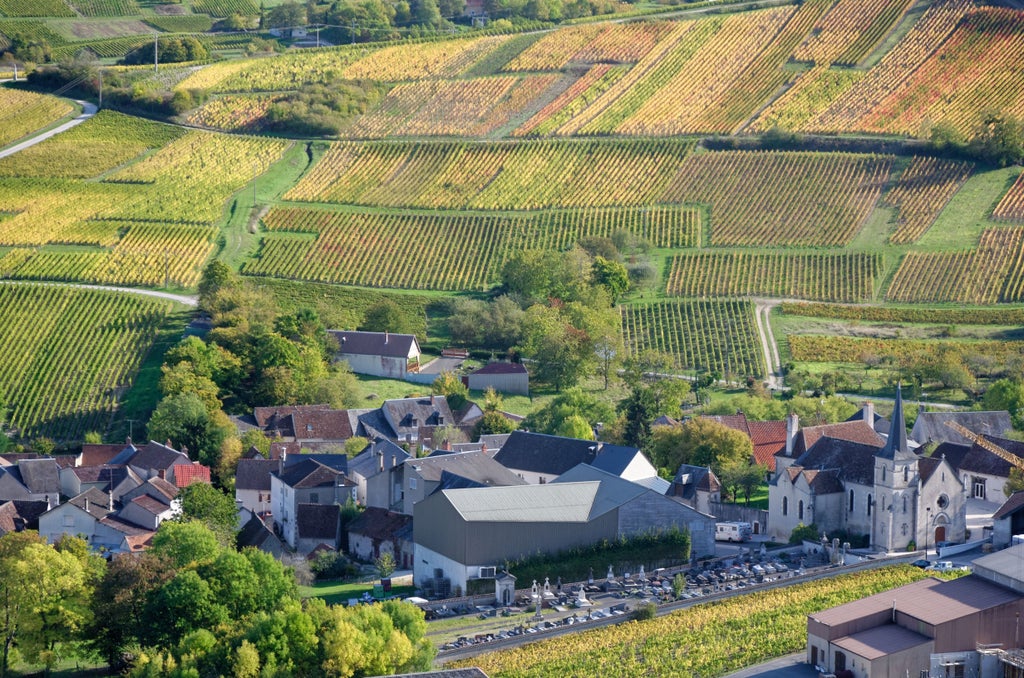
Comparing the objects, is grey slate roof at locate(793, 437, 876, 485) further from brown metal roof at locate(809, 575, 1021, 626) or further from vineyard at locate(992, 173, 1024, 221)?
vineyard at locate(992, 173, 1024, 221)

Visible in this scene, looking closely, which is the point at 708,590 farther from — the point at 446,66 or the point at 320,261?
the point at 446,66

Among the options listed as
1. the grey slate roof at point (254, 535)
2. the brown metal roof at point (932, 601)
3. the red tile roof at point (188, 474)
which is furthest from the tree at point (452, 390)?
the brown metal roof at point (932, 601)

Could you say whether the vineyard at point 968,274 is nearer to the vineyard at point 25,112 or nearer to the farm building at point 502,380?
the farm building at point 502,380

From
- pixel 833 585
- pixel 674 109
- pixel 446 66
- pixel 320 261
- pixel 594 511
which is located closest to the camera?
pixel 833 585

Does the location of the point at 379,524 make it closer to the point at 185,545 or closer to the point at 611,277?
the point at 185,545

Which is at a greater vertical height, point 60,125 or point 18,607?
point 60,125

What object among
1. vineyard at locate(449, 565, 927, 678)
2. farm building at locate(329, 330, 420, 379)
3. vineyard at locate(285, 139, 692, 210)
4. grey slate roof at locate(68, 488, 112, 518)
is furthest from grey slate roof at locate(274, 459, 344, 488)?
vineyard at locate(285, 139, 692, 210)

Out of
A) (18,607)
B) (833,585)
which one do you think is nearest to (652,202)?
(833,585)
